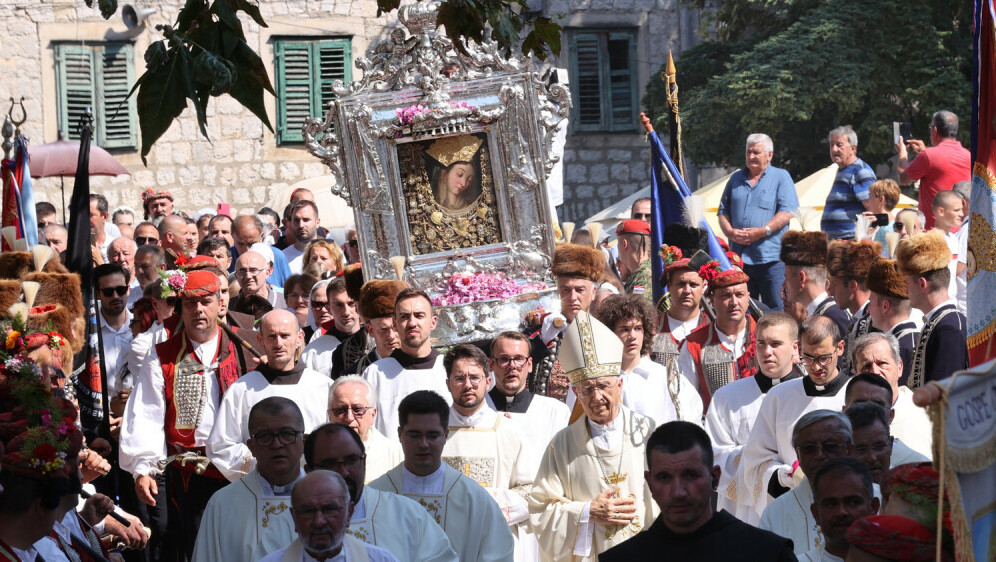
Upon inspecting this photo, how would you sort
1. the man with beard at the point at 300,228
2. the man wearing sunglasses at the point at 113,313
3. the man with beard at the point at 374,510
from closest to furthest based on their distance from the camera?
1. the man with beard at the point at 374,510
2. the man wearing sunglasses at the point at 113,313
3. the man with beard at the point at 300,228

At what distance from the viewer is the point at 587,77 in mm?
21641

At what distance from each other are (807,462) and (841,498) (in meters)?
0.87

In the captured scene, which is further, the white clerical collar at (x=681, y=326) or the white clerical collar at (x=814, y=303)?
the white clerical collar at (x=814, y=303)

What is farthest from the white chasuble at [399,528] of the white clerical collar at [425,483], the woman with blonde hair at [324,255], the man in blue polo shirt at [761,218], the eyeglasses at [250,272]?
the man in blue polo shirt at [761,218]

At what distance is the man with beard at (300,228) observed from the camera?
42.3ft

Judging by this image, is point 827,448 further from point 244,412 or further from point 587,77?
point 587,77

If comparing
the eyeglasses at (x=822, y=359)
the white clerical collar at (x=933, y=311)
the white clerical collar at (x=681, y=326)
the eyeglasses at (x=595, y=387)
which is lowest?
the eyeglasses at (x=595, y=387)

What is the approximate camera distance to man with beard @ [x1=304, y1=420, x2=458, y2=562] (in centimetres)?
624

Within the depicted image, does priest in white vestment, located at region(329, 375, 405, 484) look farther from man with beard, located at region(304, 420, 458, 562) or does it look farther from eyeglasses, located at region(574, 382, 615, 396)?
man with beard, located at region(304, 420, 458, 562)

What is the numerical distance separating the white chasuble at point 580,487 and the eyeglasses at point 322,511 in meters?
2.30

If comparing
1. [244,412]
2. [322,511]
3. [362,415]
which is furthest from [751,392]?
[322,511]

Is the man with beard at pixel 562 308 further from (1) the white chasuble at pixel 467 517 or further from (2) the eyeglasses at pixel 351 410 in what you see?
(1) the white chasuble at pixel 467 517

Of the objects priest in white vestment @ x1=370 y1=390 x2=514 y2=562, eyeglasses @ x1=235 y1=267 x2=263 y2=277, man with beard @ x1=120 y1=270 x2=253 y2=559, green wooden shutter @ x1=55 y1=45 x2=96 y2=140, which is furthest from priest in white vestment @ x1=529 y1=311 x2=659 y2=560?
green wooden shutter @ x1=55 y1=45 x2=96 y2=140

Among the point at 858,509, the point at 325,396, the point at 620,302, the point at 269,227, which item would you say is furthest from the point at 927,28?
the point at 858,509
